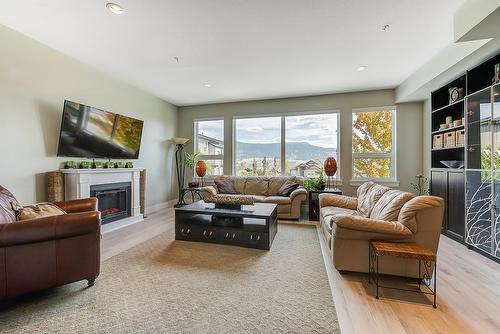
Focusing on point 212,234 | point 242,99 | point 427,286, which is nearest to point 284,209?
point 212,234

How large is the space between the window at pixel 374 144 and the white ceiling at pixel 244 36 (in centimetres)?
85

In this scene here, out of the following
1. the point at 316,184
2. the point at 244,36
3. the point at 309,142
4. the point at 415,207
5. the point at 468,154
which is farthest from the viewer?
the point at 309,142

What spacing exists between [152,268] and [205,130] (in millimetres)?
4402

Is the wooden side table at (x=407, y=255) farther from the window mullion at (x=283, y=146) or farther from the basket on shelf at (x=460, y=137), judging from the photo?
the window mullion at (x=283, y=146)

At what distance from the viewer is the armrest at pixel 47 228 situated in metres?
1.65

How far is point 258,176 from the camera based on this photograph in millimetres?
5461

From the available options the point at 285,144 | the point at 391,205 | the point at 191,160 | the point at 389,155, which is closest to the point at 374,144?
the point at 389,155

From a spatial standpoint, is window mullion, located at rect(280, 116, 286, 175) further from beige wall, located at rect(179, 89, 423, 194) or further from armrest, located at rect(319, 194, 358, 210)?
armrest, located at rect(319, 194, 358, 210)

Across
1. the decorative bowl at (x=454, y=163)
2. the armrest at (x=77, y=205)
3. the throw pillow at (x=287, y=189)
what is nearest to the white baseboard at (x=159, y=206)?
the armrest at (x=77, y=205)

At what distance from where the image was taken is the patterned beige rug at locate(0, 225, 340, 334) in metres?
1.54

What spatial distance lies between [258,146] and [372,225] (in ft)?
13.0

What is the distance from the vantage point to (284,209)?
14.4ft

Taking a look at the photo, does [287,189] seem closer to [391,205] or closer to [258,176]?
[258,176]

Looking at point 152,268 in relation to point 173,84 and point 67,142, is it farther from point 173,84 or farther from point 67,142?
point 173,84
